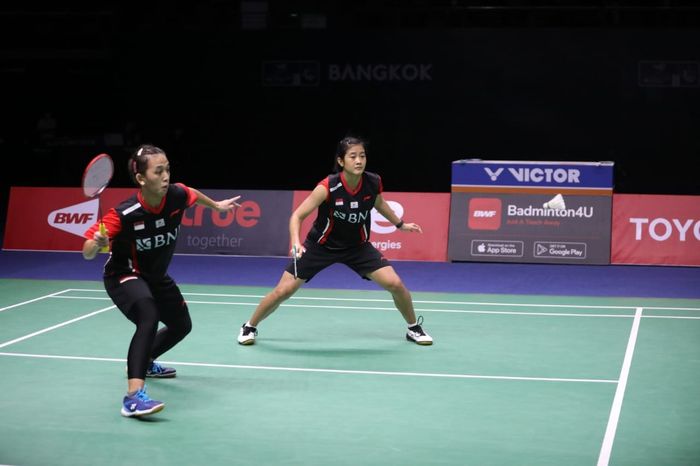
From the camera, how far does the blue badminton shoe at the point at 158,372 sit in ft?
23.4

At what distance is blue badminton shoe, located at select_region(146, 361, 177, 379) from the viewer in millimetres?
7125

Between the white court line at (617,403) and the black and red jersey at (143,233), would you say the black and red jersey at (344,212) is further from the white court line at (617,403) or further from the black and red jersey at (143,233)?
the white court line at (617,403)

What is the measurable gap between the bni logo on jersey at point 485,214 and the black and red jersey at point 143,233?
7.47 meters

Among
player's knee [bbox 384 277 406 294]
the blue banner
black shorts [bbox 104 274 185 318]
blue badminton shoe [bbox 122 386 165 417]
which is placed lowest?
blue badminton shoe [bbox 122 386 165 417]

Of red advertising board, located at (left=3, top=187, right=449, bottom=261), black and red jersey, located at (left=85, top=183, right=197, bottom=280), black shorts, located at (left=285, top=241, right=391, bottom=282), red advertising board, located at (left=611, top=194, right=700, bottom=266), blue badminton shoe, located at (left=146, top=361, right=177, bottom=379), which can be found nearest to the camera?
black and red jersey, located at (left=85, top=183, right=197, bottom=280)

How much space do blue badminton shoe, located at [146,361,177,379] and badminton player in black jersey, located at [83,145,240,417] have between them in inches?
22.9

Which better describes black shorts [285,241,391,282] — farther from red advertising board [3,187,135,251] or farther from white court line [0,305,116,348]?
red advertising board [3,187,135,251]

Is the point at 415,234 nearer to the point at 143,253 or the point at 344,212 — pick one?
the point at 344,212

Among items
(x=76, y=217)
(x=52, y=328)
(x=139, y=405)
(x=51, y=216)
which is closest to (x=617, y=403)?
(x=139, y=405)

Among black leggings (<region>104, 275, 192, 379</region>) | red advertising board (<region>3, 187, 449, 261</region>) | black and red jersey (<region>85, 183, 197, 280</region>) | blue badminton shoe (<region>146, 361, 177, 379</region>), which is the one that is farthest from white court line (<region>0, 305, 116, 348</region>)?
red advertising board (<region>3, 187, 449, 261</region>)

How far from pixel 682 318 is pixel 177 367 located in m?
4.78

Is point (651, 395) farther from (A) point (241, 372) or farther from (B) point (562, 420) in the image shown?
(A) point (241, 372)

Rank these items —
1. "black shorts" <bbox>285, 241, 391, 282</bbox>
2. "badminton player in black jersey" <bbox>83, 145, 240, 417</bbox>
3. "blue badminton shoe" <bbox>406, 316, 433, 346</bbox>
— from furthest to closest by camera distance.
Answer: "blue badminton shoe" <bbox>406, 316, 433, 346</bbox>
"black shorts" <bbox>285, 241, 391, 282</bbox>
"badminton player in black jersey" <bbox>83, 145, 240, 417</bbox>

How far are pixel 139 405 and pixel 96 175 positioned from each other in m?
1.58
